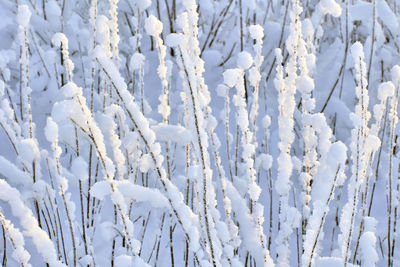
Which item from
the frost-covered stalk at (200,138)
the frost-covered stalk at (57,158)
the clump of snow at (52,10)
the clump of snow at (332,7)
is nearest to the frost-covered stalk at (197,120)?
the frost-covered stalk at (200,138)

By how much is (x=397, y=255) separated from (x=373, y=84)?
903mm

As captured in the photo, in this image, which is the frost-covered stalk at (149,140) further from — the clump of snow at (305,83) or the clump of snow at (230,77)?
the clump of snow at (305,83)

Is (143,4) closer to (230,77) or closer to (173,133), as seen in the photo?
(173,133)

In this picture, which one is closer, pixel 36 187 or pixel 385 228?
pixel 36 187

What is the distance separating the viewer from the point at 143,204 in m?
1.45

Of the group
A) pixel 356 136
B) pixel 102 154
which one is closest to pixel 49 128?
pixel 102 154

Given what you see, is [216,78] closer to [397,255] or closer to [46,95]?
[46,95]

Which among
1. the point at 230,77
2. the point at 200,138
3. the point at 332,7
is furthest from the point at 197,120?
the point at 332,7

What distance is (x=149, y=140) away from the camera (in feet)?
2.39

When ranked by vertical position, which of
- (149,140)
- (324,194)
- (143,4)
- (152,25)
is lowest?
(324,194)

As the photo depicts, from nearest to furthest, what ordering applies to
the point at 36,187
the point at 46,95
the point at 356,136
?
1. the point at 356,136
2. the point at 36,187
3. the point at 46,95

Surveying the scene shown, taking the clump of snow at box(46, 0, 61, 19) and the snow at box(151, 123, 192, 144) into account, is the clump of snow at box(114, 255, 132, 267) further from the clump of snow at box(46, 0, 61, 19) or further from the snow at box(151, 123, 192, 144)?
the clump of snow at box(46, 0, 61, 19)

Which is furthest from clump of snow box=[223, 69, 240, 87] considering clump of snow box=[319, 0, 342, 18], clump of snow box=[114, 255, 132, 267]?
clump of snow box=[319, 0, 342, 18]

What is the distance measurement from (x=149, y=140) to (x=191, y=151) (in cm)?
40
